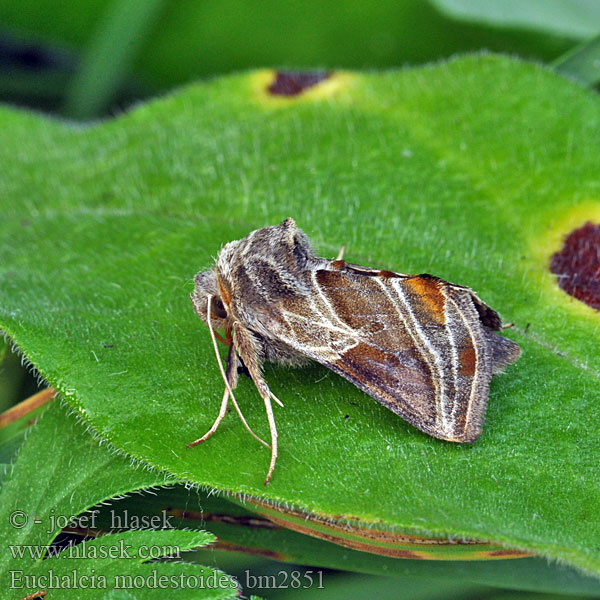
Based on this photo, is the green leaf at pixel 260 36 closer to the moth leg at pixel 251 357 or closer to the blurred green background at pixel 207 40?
the blurred green background at pixel 207 40

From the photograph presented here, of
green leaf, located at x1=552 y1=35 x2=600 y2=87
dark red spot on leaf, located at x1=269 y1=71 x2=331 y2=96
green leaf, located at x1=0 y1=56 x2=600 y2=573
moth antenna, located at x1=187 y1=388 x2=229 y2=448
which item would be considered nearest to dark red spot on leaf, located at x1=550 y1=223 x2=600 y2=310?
green leaf, located at x1=0 y1=56 x2=600 y2=573

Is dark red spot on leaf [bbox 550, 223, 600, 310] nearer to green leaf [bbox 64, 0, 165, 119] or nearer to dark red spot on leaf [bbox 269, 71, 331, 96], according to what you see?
dark red spot on leaf [bbox 269, 71, 331, 96]

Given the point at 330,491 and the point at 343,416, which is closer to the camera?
the point at 330,491

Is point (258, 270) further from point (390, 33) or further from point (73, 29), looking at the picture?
point (73, 29)

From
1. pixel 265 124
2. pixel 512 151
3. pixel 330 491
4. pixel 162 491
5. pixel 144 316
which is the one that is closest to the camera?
pixel 330 491

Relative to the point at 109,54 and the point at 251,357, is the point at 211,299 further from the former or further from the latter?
the point at 109,54

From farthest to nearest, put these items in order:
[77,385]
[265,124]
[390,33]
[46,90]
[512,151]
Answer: [46,90]
[390,33]
[265,124]
[512,151]
[77,385]

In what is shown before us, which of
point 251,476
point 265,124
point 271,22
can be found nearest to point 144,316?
point 251,476
